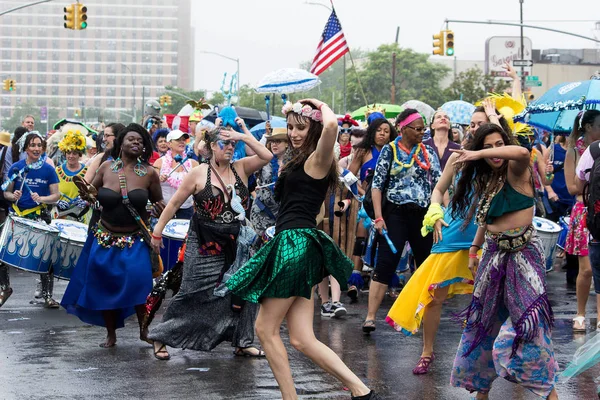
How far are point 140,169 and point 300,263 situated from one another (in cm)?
319

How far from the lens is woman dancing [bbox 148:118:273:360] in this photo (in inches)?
310

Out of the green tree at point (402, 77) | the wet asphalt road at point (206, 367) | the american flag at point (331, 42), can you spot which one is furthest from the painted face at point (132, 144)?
the green tree at point (402, 77)

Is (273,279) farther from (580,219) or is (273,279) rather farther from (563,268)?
(563,268)

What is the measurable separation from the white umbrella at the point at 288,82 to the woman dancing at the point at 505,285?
5.94 metres

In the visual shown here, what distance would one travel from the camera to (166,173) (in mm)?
13016

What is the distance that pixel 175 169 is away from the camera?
1288cm

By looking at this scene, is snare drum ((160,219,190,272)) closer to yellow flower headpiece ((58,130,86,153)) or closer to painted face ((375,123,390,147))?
yellow flower headpiece ((58,130,86,153))

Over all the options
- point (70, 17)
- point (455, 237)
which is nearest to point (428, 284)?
point (455, 237)

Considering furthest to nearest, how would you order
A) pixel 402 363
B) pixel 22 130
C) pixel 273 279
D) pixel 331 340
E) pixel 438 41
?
pixel 438 41 → pixel 22 130 → pixel 331 340 → pixel 402 363 → pixel 273 279

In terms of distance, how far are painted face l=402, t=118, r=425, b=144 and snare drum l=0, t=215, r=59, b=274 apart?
353 cm

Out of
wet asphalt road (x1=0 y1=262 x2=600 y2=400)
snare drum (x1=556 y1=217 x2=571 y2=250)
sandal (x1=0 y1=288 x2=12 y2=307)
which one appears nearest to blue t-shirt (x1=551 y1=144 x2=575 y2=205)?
snare drum (x1=556 y1=217 x2=571 y2=250)

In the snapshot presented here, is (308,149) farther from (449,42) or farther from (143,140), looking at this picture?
(449,42)

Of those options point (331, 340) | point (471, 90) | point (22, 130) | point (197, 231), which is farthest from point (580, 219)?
point (471, 90)

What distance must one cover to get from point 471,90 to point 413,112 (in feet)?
154
